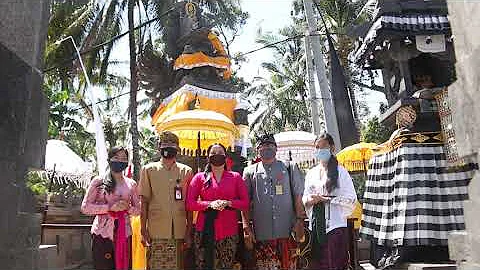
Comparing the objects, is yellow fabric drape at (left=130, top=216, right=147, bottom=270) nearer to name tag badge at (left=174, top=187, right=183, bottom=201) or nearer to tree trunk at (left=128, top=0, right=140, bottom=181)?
name tag badge at (left=174, top=187, right=183, bottom=201)

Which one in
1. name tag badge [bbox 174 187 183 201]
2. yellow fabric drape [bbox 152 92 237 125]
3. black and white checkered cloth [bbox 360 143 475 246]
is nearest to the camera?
name tag badge [bbox 174 187 183 201]

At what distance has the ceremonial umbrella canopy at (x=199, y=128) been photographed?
8.70 m

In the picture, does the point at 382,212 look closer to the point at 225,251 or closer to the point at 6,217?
the point at 225,251

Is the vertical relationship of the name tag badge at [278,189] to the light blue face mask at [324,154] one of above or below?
below

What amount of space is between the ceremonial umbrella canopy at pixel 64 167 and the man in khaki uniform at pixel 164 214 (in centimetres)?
1231

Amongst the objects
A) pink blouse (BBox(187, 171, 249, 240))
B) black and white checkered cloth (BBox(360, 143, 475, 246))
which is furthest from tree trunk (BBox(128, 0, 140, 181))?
pink blouse (BBox(187, 171, 249, 240))

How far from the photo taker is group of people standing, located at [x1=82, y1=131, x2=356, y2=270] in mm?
4836

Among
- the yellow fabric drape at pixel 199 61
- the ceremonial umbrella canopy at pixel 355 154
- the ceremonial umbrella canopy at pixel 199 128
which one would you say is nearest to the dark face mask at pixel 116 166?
the ceremonial umbrella canopy at pixel 199 128

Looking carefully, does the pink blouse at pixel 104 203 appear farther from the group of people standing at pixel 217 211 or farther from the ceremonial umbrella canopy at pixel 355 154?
the ceremonial umbrella canopy at pixel 355 154

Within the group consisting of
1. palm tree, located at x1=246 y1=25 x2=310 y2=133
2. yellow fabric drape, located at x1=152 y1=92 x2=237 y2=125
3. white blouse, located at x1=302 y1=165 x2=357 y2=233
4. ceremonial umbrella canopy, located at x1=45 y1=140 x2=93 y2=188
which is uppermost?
palm tree, located at x1=246 y1=25 x2=310 y2=133

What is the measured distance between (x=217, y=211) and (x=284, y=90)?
79.9 ft

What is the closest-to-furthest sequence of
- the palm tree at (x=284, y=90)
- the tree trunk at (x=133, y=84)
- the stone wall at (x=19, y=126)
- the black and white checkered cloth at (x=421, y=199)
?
the stone wall at (x=19, y=126) → the black and white checkered cloth at (x=421, y=199) → the tree trunk at (x=133, y=84) → the palm tree at (x=284, y=90)

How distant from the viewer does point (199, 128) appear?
8.66 meters

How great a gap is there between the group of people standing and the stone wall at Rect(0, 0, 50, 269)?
69.9 inches
